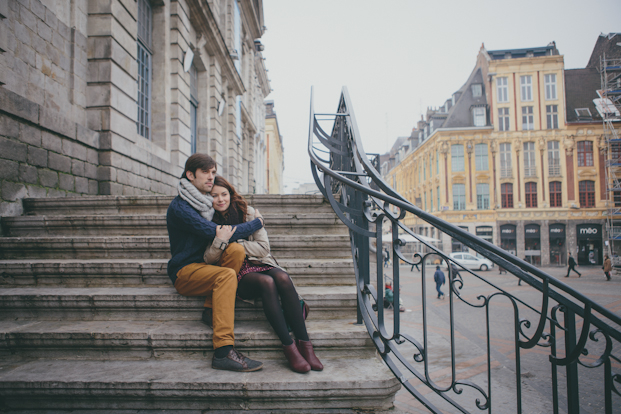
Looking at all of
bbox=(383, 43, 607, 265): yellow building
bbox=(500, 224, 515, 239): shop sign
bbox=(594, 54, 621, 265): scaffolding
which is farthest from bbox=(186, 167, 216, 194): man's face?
bbox=(594, 54, 621, 265): scaffolding

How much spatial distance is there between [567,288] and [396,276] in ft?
2.86

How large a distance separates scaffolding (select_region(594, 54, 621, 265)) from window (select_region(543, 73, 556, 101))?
3155 mm

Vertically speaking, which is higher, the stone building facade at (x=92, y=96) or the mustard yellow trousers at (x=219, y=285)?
the stone building facade at (x=92, y=96)

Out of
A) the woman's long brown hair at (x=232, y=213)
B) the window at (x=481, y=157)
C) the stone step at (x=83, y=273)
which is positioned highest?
the window at (x=481, y=157)

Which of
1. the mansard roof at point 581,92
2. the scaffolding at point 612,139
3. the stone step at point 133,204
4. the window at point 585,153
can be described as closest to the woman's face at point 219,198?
the stone step at point 133,204

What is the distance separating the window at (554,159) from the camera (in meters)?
30.2

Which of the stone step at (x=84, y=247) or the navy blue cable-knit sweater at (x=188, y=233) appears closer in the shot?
the navy blue cable-knit sweater at (x=188, y=233)

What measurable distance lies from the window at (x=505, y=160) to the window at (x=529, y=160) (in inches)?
53.5

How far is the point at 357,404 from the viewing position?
2.03 meters

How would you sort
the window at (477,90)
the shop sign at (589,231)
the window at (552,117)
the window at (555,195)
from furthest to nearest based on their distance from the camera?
1. the window at (477,90)
2. the window at (552,117)
3. the window at (555,195)
4. the shop sign at (589,231)

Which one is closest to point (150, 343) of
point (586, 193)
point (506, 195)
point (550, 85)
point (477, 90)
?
point (506, 195)

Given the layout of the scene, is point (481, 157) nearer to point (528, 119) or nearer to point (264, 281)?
point (528, 119)

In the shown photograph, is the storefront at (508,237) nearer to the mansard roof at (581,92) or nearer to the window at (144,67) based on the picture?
the mansard roof at (581,92)

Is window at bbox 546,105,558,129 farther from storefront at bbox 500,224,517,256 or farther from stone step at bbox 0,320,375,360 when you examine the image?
stone step at bbox 0,320,375,360
